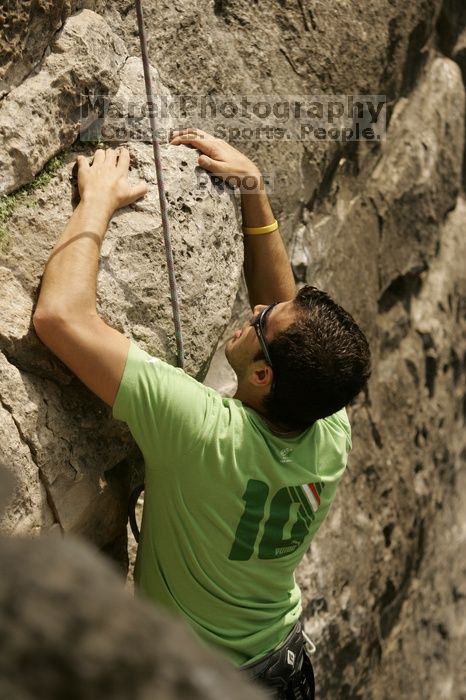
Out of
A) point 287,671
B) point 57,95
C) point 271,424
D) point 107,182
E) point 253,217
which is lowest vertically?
point 287,671

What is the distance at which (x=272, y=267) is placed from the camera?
302 cm

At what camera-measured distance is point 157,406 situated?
7.63ft

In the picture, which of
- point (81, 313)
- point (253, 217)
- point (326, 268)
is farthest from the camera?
point (326, 268)

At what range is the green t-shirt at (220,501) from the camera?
235 centimetres

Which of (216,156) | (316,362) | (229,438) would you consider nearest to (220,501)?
(229,438)

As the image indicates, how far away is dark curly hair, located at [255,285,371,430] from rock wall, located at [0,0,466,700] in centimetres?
41

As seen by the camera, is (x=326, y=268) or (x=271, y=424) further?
(x=326, y=268)

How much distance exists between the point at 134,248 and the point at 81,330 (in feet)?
1.31

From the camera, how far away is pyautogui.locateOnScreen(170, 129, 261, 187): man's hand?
2.83 metres

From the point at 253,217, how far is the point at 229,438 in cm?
85

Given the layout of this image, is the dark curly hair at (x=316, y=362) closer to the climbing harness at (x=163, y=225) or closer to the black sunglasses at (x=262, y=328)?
the black sunglasses at (x=262, y=328)

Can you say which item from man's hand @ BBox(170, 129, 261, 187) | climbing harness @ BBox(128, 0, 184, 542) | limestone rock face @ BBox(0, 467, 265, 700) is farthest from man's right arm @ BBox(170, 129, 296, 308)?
limestone rock face @ BBox(0, 467, 265, 700)

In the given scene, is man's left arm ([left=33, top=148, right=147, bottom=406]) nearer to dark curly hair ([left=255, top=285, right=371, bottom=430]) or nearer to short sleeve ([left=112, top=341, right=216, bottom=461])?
short sleeve ([left=112, top=341, right=216, bottom=461])

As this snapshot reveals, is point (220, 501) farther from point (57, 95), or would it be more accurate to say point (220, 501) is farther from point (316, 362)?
point (57, 95)
